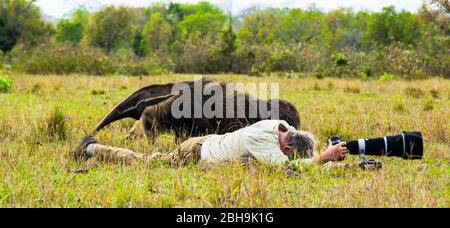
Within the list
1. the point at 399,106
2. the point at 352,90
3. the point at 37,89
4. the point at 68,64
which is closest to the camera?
the point at 399,106

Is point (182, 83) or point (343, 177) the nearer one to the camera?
point (343, 177)

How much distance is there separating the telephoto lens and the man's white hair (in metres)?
0.41

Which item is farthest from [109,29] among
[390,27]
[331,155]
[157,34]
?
[331,155]

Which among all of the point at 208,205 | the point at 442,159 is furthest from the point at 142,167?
the point at 442,159

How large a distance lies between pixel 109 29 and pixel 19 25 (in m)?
13.6

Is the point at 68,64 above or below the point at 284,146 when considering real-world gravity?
above

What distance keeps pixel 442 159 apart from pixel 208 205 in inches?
131

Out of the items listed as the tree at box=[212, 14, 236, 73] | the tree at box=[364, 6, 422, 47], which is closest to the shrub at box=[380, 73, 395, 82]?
the tree at box=[212, 14, 236, 73]

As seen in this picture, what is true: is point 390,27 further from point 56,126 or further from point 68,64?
point 56,126

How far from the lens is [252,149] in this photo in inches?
210

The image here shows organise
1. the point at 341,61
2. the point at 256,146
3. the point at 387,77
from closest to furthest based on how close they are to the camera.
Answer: the point at 256,146 → the point at 387,77 → the point at 341,61
